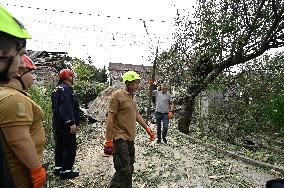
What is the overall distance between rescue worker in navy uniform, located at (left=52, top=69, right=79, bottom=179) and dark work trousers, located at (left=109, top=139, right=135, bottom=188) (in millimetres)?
1389

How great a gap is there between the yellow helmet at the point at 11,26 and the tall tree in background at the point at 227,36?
10228 mm

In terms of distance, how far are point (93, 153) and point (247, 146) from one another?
783 cm

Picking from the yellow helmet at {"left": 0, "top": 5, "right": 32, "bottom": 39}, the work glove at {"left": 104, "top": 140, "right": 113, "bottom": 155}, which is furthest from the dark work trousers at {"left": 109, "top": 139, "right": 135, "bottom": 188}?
the yellow helmet at {"left": 0, "top": 5, "right": 32, "bottom": 39}

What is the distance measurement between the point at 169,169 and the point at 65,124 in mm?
2655

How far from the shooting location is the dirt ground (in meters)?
6.39

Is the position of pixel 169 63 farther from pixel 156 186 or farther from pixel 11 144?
pixel 11 144

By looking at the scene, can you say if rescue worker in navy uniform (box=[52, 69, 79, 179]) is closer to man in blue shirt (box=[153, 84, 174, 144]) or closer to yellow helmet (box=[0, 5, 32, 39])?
yellow helmet (box=[0, 5, 32, 39])

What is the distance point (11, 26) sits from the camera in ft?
5.70

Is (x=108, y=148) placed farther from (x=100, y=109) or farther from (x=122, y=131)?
(x=100, y=109)

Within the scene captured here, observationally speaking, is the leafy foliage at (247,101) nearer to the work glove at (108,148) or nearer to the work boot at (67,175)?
the work boot at (67,175)

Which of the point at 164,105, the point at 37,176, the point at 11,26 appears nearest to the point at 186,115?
the point at 164,105

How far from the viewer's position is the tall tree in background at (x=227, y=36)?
36.8 feet

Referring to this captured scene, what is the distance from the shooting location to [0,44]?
174cm

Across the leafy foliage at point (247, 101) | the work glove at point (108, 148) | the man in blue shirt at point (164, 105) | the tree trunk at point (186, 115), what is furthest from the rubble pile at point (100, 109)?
the work glove at point (108, 148)
